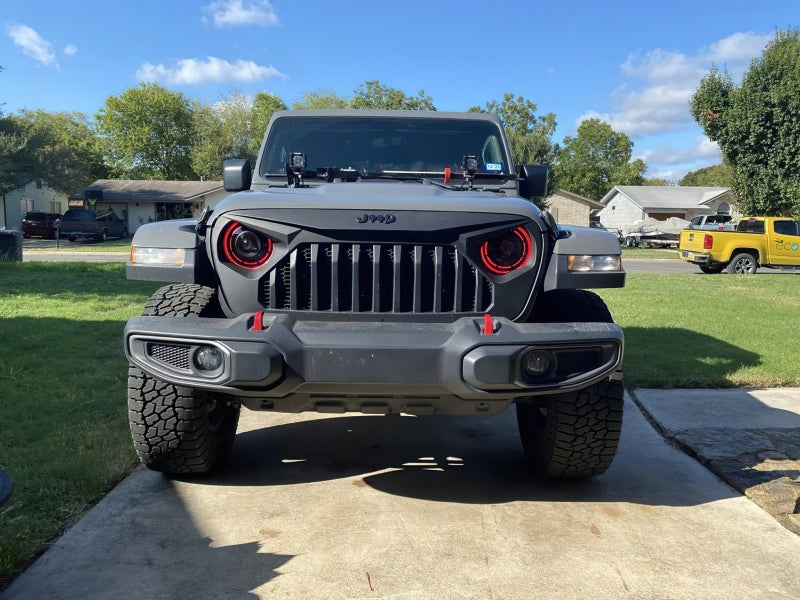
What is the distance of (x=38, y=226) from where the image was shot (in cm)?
3544

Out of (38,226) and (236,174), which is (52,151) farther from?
(236,174)

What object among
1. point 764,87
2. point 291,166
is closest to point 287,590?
point 291,166

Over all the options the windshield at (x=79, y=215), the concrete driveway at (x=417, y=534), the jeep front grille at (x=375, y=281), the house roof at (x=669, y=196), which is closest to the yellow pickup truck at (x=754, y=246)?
the concrete driveway at (x=417, y=534)

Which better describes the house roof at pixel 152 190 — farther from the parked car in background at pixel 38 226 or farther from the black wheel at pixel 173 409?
the black wheel at pixel 173 409

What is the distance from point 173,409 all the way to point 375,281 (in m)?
1.15

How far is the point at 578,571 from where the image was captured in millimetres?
2713

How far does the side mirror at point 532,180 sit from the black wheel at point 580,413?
3.53 ft

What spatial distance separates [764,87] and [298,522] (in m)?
23.4

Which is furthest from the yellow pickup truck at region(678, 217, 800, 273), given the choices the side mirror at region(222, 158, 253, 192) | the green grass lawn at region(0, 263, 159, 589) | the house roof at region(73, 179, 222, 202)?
the house roof at region(73, 179, 222, 202)

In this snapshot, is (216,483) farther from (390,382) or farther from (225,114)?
(225,114)

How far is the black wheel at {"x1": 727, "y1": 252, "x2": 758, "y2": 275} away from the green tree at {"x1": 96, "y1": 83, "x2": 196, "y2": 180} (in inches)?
2083

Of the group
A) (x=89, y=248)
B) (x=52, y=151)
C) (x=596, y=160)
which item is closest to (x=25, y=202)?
(x=52, y=151)

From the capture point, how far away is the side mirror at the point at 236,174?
420 centimetres

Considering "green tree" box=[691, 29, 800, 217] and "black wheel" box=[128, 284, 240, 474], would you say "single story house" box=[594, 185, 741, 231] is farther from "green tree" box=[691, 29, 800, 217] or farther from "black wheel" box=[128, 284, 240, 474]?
"black wheel" box=[128, 284, 240, 474]
